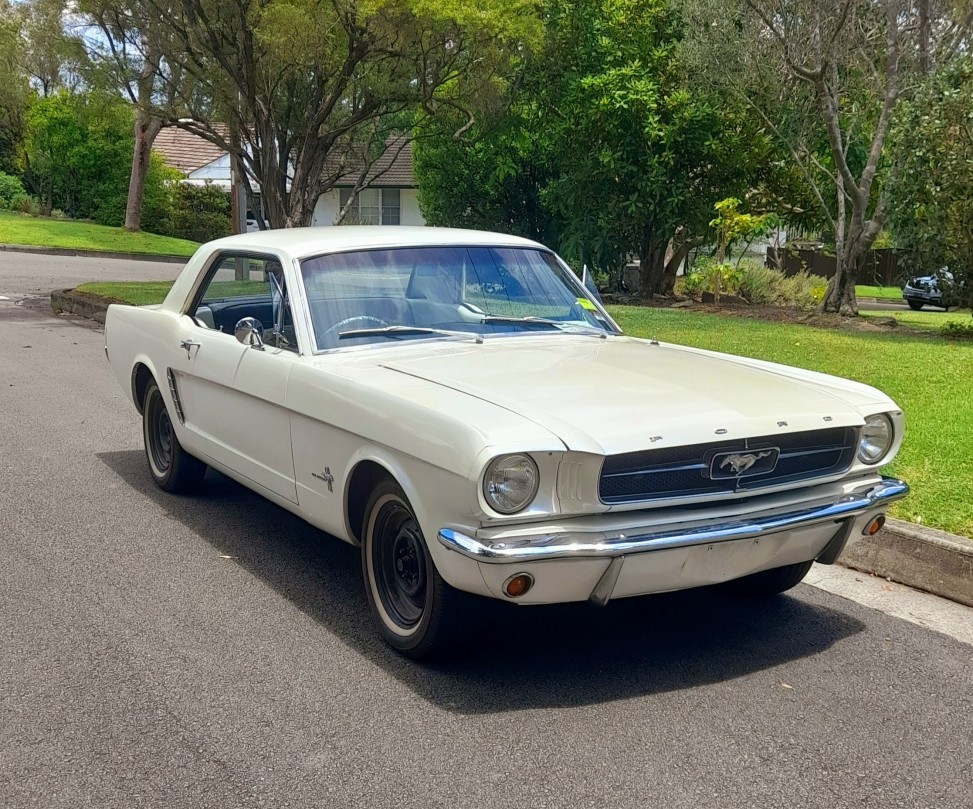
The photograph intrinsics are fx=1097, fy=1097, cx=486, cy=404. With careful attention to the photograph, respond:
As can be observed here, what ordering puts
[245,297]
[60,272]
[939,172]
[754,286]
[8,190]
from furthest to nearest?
[8,190], [60,272], [754,286], [939,172], [245,297]

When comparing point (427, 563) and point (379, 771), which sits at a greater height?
point (427, 563)

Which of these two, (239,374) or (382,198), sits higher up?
(239,374)

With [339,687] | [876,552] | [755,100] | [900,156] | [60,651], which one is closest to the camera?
[339,687]

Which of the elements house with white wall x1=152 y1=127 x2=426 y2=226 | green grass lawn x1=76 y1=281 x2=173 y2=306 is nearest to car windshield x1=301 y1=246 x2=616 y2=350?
green grass lawn x1=76 y1=281 x2=173 y2=306

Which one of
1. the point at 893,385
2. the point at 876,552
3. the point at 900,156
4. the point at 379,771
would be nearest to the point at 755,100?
the point at 900,156

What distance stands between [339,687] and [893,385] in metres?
6.77

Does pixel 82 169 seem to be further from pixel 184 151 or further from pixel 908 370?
pixel 908 370

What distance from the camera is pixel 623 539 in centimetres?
367

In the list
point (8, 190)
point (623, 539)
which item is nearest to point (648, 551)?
point (623, 539)

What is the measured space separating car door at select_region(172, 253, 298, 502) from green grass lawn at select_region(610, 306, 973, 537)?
10.2 ft

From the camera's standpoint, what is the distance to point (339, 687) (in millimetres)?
3908

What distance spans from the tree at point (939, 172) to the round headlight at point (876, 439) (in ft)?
34.1

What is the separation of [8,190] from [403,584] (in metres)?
42.6

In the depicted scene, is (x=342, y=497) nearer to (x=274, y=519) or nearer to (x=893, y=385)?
(x=274, y=519)
